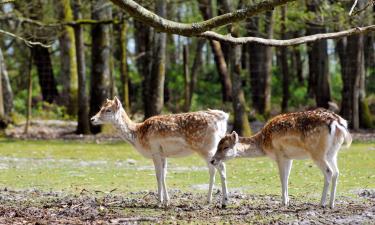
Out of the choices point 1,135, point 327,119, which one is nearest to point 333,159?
point 327,119

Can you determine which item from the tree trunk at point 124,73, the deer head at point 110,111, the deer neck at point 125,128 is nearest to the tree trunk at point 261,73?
the tree trunk at point 124,73

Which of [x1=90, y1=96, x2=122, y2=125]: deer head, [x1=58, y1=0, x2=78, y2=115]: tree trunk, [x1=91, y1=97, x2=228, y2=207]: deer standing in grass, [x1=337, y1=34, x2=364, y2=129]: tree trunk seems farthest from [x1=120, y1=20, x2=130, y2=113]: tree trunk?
[x1=91, y1=97, x2=228, y2=207]: deer standing in grass

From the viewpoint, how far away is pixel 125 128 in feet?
34.4

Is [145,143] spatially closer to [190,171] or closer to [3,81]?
[190,171]

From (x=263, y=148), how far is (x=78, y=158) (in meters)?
6.91

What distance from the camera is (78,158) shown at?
16.1m

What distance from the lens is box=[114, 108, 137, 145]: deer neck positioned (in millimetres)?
10430

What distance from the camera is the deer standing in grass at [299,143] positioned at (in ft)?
30.2

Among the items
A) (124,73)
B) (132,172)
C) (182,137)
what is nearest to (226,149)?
(182,137)

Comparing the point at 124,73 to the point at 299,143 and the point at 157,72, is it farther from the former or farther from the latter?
the point at 299,143

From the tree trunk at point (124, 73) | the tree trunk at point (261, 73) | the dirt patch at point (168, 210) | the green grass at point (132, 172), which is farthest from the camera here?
the tree trunk at point (261, 73)

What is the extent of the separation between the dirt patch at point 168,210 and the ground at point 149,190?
0.01 m

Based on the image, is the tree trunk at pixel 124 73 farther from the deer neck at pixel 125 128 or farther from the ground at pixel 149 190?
the deer neck at pixel 125 128

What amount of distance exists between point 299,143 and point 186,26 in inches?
98.0
